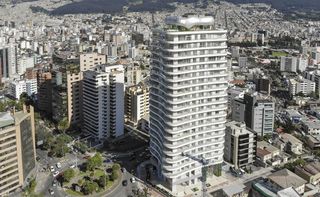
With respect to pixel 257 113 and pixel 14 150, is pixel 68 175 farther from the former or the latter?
pixel 257 113

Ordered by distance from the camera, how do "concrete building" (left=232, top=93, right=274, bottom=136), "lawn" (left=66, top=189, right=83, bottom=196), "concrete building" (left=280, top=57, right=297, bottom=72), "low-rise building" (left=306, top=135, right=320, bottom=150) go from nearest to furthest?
"lawn" (left=66, top=189, right=83, bottom=196) → "low-rise building" (left=306, top=135, right=320, bottom=150) → "concrete building" (left=232, top=93, right=274, bottom=136) → "concrete building" (left=280, top=57, right=297, bottom=72)

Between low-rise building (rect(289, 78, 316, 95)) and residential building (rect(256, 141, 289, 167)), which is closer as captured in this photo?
residential building (rect(256, 141, 289, 167))

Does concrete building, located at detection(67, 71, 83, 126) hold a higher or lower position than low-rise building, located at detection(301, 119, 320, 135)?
higher

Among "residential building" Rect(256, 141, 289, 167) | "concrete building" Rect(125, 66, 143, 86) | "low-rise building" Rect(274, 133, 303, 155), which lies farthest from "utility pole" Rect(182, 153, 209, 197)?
"concrete building" Rect(125, 66, 143, 86)

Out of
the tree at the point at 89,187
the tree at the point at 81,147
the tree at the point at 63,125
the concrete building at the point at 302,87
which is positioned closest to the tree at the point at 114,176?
the tree at the point at 89,187

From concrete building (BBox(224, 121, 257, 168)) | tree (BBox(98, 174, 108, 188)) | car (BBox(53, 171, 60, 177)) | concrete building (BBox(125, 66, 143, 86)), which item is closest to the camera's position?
tree (BBox(98, 174, 108, 188))

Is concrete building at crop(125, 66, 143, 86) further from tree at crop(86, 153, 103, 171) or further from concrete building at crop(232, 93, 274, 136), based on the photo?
tree at crop(86, 153, 103, 171)

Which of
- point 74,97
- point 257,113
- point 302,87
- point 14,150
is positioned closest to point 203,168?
point 257,113
